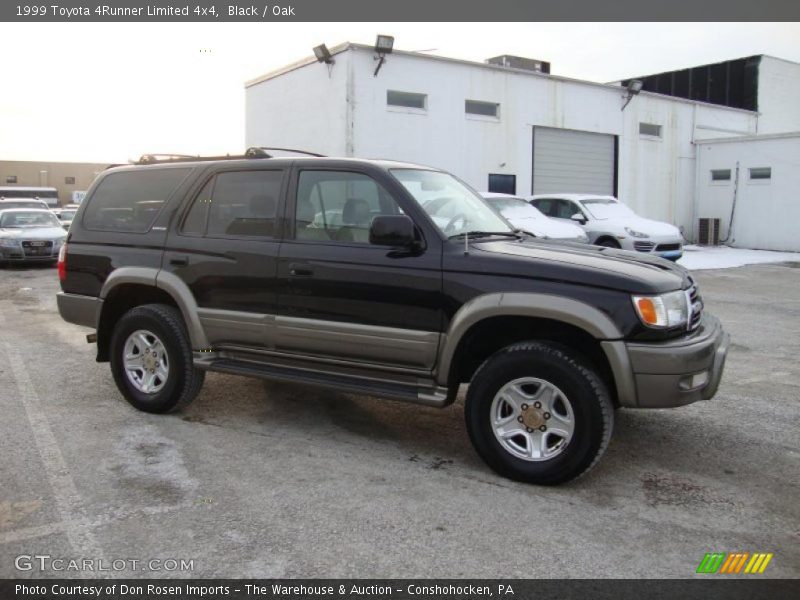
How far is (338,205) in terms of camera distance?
4.73 m

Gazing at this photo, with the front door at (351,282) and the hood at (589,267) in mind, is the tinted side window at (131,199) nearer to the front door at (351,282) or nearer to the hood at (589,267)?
the front door at (351,282)

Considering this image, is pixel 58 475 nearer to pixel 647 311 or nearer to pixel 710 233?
pixel 647 311

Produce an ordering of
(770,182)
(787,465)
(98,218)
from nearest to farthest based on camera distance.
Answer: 1. (787,465)
2. (98,218)
3. (770,182)

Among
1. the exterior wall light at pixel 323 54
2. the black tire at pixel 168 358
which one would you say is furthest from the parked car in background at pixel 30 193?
the black tire at pixel 168 358

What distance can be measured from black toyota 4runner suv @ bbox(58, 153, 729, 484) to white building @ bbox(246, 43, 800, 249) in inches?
473

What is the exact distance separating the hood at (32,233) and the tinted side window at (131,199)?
39.1ft

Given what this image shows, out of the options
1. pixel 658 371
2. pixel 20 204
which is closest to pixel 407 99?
pixel 20 204

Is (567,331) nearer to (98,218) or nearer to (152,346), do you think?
(152,346)

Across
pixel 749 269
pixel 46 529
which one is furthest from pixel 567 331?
pixel 749 269

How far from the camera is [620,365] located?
12.6 ft

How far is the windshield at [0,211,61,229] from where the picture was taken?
17236 mm

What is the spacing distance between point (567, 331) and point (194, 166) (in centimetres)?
303

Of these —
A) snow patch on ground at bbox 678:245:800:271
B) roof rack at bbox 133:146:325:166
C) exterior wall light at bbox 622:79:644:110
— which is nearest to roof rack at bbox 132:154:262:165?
roof rack at bbox 133:146:325:166

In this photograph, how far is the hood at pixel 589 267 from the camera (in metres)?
3.88
